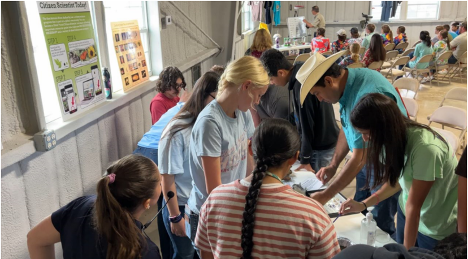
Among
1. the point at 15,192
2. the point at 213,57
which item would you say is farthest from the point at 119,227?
the point at 213,57

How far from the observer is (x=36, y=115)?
213 centimetres

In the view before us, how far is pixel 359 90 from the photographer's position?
2.12 metres

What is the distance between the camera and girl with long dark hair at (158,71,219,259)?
1.88 metres

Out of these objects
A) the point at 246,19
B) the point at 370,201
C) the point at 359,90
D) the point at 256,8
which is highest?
the point at 256,8

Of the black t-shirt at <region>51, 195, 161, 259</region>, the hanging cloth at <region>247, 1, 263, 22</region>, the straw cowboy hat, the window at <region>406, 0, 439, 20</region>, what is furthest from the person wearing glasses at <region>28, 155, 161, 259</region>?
the window at <region>406, 0, 439, 20</region>

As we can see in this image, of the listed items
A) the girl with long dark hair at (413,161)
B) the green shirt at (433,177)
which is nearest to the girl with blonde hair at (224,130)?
the girl with long dark hair at (413,161)

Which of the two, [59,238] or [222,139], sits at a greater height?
[222,139]

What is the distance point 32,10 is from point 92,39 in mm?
507

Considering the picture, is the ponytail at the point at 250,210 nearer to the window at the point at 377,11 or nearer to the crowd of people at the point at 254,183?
the crowd of people at the point at 254,183

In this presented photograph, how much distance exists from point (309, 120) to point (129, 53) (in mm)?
1805

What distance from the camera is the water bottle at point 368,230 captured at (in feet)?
5.96

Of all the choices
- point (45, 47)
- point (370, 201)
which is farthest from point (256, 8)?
point (370, 201)

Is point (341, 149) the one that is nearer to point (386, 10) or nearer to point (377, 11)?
point (386, 10)

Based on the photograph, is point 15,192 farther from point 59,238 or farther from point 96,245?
point 96,245
